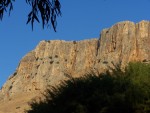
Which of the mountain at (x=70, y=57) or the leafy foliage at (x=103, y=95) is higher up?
the mountain at (x=70, y=57)

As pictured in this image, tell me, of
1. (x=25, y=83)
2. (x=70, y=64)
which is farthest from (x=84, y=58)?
(x=25, y=83)

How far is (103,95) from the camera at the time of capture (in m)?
25.0

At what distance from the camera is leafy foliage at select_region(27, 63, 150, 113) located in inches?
963

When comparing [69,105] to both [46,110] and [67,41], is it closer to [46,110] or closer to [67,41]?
[46,110]

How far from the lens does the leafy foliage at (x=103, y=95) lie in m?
24.5

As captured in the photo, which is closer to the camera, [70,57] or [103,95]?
[103,95]

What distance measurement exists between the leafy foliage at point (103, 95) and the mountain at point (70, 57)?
85962mm

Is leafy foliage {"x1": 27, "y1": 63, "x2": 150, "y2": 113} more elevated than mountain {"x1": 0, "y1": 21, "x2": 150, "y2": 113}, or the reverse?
mountain {"x1": 0, "y1": 21, "x2": 150, "y2": 113}

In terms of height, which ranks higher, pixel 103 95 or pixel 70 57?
pixel 70 57

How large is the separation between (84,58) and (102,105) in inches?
4198

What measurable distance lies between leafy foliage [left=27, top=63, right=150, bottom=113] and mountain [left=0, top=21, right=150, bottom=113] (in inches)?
3384

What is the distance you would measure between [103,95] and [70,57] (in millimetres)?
109716

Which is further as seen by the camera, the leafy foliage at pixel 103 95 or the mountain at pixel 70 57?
the mountain at pixel 70 57

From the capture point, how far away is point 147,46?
120312 mm
